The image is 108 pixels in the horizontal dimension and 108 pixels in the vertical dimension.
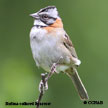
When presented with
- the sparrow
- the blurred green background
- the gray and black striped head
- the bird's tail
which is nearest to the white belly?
the sparrow

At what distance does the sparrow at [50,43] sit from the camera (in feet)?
18.7

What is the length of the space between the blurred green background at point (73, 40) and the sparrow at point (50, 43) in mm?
1075

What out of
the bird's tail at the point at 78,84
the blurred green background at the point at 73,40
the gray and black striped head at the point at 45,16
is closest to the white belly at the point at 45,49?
the gray and black striped head at the point at 45,16

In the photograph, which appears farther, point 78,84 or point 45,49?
point 78,84

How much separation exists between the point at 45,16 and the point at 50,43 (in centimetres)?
A: 28

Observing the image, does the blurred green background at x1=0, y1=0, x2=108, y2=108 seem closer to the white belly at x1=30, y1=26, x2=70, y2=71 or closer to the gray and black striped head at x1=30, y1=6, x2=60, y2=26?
the white belly at x1=30, y1=26, x2=70, y2=71

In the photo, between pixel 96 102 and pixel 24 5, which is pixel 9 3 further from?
pixel 96 102

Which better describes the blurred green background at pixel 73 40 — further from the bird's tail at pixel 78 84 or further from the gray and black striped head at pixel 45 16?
the gray and black striped head at pixel 45 16

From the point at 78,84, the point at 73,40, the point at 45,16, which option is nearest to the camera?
the point at 45,16

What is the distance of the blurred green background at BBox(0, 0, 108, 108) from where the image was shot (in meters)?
7.41

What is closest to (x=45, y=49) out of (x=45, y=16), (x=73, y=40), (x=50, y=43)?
(x=50, y=43)

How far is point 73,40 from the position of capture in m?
7.82

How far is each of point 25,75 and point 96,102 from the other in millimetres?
1108

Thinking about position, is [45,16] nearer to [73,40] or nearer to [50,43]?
[50,43]
